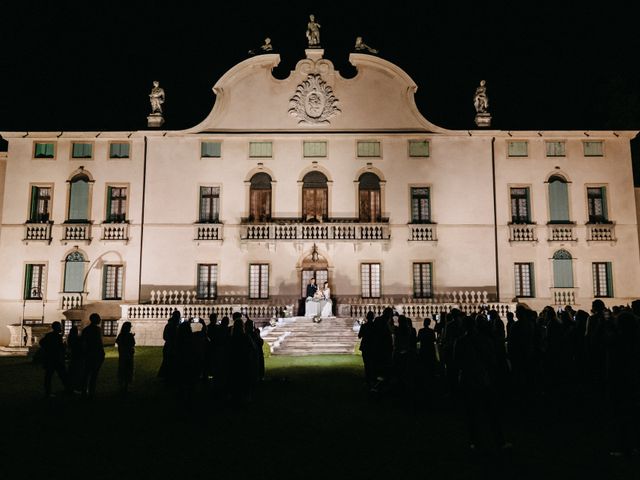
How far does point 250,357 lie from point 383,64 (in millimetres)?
19811

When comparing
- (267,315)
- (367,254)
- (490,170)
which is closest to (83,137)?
(267,315)

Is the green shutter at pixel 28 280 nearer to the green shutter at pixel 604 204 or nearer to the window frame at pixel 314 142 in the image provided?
the window frame at pixel 314 142

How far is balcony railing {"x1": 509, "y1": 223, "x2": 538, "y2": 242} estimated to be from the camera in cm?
2642

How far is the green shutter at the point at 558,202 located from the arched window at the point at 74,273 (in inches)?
902

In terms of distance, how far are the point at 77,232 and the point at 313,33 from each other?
49.5ft

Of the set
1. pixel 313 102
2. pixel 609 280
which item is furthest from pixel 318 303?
pixel 609 280

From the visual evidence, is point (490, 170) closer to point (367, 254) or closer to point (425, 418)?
point (367, 254)

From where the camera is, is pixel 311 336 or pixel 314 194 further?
pixel 314 194

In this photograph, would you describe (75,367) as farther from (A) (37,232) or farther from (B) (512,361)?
(A) (37,232)

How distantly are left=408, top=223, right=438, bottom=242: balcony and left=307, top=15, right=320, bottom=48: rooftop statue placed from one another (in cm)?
1014

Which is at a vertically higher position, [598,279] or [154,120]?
[154,120]

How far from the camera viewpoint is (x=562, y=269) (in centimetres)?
2647

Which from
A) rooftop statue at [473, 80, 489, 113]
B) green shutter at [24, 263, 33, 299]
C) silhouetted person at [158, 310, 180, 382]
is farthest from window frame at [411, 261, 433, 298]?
green shutter at [24, 263, 33, 299]

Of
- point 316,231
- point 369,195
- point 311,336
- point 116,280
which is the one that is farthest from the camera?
point 369,195
